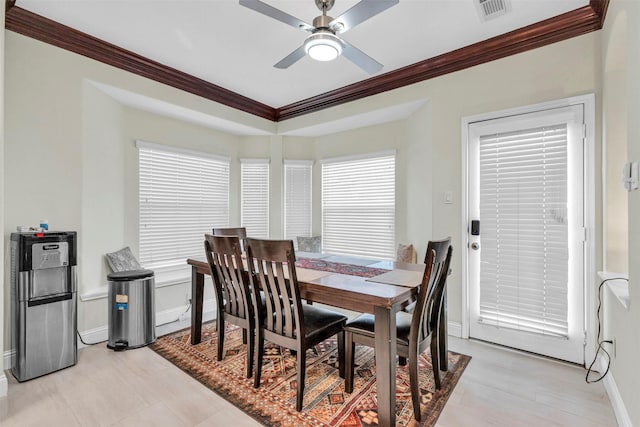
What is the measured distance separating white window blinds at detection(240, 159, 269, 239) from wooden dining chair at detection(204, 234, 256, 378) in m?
2.15

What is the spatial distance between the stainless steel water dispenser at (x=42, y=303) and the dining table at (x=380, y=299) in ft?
6.15

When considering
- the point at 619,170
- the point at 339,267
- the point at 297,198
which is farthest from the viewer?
the point at 297,198

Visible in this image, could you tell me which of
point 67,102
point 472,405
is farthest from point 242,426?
point 67,102

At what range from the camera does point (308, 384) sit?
2.29 m

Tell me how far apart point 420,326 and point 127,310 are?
100 inches

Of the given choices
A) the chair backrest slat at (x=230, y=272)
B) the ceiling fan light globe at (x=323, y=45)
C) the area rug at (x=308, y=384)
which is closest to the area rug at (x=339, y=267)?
the chair backrest slat at (x=230, y=272)

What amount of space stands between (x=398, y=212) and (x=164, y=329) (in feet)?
10.1

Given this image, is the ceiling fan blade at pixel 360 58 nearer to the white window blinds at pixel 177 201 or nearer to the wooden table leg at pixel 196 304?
the wooden table leg at pixel 196 304

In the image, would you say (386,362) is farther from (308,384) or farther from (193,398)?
(193,398)

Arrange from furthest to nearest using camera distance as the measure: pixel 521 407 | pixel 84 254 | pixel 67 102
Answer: pixel 84 254
pixel 67 102
pixel 521 407

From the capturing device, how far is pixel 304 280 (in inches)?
83.9

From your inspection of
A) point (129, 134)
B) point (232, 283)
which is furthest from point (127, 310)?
point (129, 134)

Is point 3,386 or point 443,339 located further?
point 443,339

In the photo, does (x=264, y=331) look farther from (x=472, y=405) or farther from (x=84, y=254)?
(x=84, y=254)
